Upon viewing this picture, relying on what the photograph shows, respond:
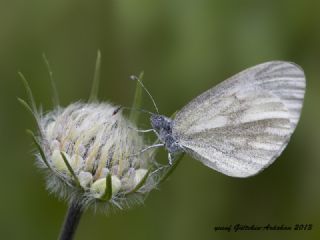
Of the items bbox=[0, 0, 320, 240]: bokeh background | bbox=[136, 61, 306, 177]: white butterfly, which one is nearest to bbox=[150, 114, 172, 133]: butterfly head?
bbox=[136, 61, 306, 177]: white butterfly

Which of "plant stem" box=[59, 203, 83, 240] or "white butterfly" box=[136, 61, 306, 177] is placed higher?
"white butterfly" box=[136, 61, 306, 177]

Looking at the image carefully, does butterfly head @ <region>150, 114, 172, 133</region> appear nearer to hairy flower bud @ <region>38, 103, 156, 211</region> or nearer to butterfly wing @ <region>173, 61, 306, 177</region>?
butterfly wing @ <region>173, 61, 306, 177</region>

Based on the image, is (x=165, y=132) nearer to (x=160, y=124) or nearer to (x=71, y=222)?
(x=160, y=124)

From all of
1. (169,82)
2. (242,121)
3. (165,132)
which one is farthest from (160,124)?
(169,82)

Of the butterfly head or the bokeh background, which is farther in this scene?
the bokeh background

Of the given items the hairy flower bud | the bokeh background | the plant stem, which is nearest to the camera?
the plant stem

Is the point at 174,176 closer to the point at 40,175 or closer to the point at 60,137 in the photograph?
the point at 40,175

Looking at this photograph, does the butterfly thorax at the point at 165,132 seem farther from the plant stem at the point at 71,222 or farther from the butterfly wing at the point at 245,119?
the plant stem at the point at 71,222

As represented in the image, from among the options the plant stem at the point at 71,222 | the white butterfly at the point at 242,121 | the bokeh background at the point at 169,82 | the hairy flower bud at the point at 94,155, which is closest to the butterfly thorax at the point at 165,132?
the white butterfly at the point at 242,121
